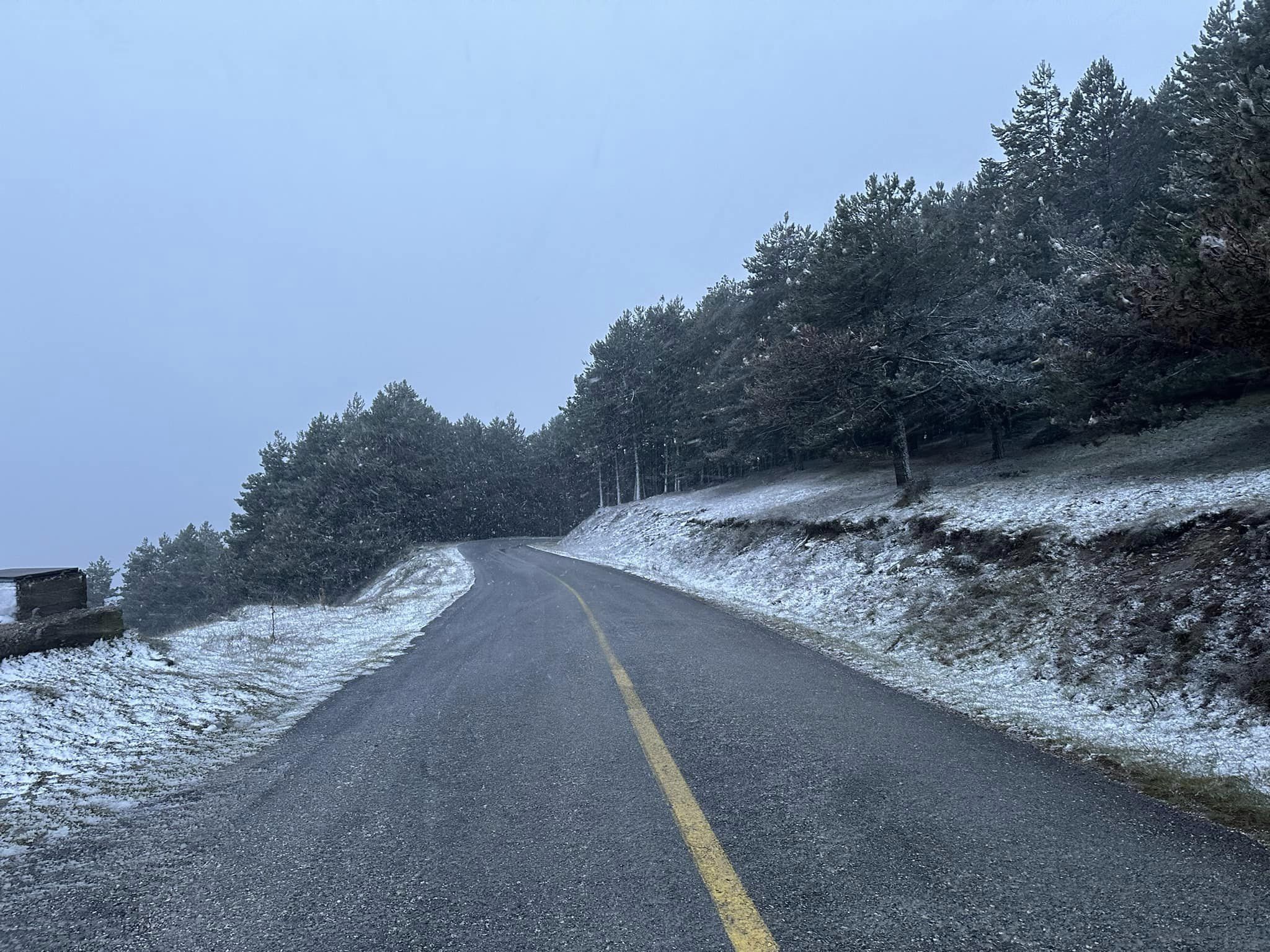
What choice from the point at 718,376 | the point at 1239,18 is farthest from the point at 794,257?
the point at 1239,18

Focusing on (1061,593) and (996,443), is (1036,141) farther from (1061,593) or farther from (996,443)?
(1061,593)

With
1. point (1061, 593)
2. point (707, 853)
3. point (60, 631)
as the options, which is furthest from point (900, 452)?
point (60, 631)

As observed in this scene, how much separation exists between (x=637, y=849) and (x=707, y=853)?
38 cm

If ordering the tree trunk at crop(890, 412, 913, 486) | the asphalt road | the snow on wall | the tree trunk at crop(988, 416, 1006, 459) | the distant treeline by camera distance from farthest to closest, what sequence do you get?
the tree trunk at crop(988, 416, 1006, 459) < the tree trunk at crop(890, 412, 913, 486) < the distant treeline < the snow on wall < the asphalt road

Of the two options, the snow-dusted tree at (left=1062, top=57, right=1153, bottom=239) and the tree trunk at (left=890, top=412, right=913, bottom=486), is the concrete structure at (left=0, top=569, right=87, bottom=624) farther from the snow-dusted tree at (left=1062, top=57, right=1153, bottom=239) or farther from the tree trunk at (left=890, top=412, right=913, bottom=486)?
the snow-dusted tree at (left=1062, top=57, right=1153, bottom=239)

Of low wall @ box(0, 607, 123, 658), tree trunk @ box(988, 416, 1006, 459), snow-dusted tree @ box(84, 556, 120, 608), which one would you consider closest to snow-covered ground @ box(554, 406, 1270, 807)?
tree trunk @ box(988, 416, 1006, 459)

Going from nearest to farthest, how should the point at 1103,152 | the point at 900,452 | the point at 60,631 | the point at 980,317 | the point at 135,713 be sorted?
the point at 135,713 → the point at 60,631 → the point at 980,317 → the point at 900,452 → the point at 1103,152

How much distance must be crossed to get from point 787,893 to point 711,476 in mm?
52354

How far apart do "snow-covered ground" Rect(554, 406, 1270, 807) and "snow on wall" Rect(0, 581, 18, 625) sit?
976cm

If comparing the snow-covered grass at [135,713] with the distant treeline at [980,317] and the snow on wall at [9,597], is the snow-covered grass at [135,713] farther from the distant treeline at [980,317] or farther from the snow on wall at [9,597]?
the distant treeline at [980,317]

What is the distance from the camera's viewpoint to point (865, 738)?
5.32 m

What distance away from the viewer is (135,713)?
6402 millimetres

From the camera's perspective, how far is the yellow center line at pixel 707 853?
2744mm

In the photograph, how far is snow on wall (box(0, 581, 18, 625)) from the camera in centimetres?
713
